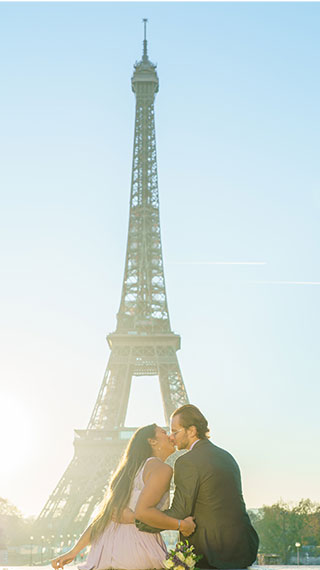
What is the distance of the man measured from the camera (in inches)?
227

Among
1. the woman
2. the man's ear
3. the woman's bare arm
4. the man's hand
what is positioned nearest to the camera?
the woman's bare arm

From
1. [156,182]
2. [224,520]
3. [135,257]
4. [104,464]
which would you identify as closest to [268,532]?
[104,464]

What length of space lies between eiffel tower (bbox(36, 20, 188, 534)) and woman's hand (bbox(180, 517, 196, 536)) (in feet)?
140

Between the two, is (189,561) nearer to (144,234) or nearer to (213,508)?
(213,508)

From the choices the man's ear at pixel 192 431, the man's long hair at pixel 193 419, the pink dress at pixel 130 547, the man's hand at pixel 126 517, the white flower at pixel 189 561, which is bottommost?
the white flower at pixel 189 561

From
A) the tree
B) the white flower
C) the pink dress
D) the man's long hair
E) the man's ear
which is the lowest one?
the white flower

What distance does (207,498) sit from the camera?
5.86 meters

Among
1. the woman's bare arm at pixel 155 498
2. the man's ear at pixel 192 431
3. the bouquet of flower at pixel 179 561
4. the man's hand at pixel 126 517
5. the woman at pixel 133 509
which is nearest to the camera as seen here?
the bouquet of flower at pixel 179 561

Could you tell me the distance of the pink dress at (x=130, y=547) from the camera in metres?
5.73

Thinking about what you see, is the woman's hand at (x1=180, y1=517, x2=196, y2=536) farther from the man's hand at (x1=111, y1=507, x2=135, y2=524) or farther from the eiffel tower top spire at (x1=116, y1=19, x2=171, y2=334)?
the eiffel tower top spire at (x1=116, y1=19, x2=171, y2=334)

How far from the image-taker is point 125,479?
597 cm

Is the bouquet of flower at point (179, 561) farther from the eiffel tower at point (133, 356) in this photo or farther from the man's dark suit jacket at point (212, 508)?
the eiffel tower at point (133, 356)

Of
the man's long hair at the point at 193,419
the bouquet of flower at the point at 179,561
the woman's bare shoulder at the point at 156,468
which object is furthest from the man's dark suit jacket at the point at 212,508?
the bouquet of flower at the point at 179,561

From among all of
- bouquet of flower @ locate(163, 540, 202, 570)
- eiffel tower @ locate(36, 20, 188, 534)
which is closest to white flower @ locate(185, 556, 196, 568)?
bouquet of flower @ locate(163, 540, 202, 570)
